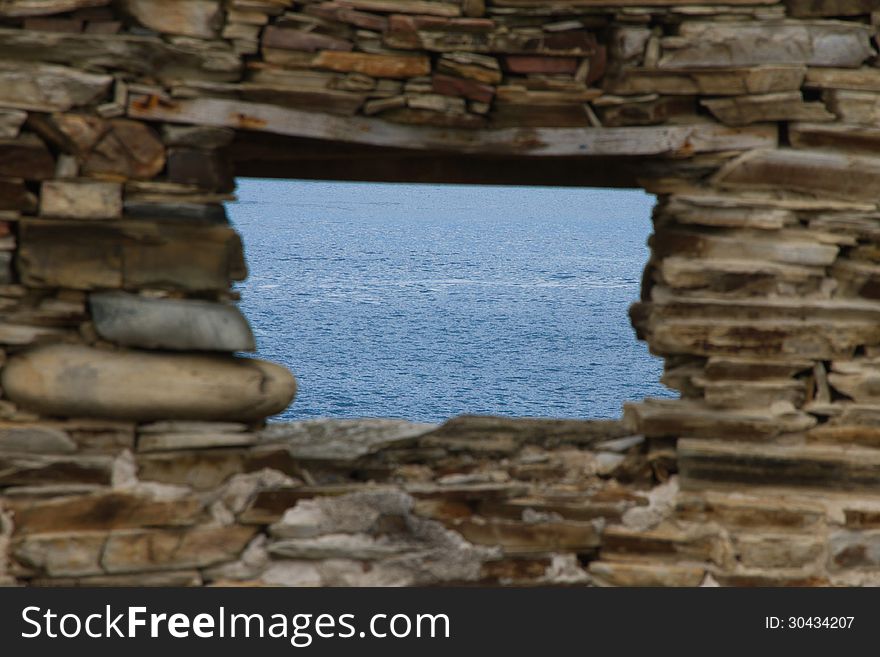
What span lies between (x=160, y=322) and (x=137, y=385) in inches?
10.0

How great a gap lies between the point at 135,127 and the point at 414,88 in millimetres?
1095

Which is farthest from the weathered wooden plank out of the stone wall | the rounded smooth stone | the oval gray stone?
the rounded smooth stone

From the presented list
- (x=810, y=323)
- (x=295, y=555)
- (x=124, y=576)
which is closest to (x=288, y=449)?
(x=295, y=555)

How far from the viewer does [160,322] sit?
4.80 metres

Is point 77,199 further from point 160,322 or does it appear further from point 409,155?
point 409,155

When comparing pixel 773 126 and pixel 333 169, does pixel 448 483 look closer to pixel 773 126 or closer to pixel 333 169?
pixel 333 169

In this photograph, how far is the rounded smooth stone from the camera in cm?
474

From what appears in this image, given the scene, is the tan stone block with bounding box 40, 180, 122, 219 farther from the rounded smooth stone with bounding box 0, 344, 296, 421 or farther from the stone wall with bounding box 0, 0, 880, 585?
the rounded smooth stone with bounding box 0, 344, 296, 421

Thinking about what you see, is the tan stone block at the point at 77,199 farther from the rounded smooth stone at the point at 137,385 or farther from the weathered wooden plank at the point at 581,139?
the weathered wooden plank at the point at 581,139

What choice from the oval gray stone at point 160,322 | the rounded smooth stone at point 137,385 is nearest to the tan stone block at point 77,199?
the oval gray stone at point 160,322

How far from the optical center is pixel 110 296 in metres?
4.79

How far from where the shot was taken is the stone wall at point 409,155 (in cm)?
476

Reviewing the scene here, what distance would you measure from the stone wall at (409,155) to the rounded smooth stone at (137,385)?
1cm

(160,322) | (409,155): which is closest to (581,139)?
(409,155)
